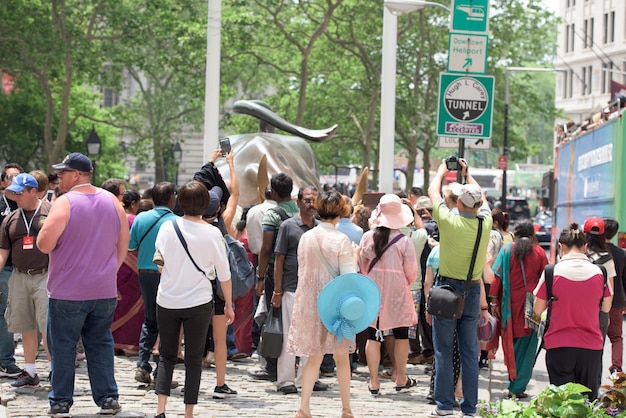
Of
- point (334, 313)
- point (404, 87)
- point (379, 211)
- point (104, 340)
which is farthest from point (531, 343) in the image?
point (404, 87)

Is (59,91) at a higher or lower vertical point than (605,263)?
higher

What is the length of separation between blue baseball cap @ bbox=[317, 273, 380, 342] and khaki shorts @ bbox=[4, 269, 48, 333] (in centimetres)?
255

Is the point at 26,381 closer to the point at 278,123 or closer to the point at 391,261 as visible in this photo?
the point at 391,261

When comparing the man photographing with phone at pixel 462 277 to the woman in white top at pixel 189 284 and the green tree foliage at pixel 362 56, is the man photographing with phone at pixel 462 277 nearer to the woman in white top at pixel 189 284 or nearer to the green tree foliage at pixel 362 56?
the woman in white top at pixel 189 284

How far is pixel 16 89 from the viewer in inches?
1507

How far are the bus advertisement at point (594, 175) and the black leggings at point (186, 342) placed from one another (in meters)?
10.3

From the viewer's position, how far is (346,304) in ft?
26.0

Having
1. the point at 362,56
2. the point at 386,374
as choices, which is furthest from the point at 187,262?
the point at 362,56

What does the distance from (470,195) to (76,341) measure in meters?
3.12

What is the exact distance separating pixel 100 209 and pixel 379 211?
8.46ft

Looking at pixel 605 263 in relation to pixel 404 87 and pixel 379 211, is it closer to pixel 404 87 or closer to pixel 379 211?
pixel 379 211

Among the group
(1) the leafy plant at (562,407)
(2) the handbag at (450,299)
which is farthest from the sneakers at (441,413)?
(1) the leafy plant at (562,407)

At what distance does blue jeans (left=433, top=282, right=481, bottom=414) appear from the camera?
8.46 meters

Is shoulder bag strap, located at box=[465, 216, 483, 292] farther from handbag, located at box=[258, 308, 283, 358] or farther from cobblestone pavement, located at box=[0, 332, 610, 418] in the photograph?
handbag, located at box=[258, 308, 283, 358]
